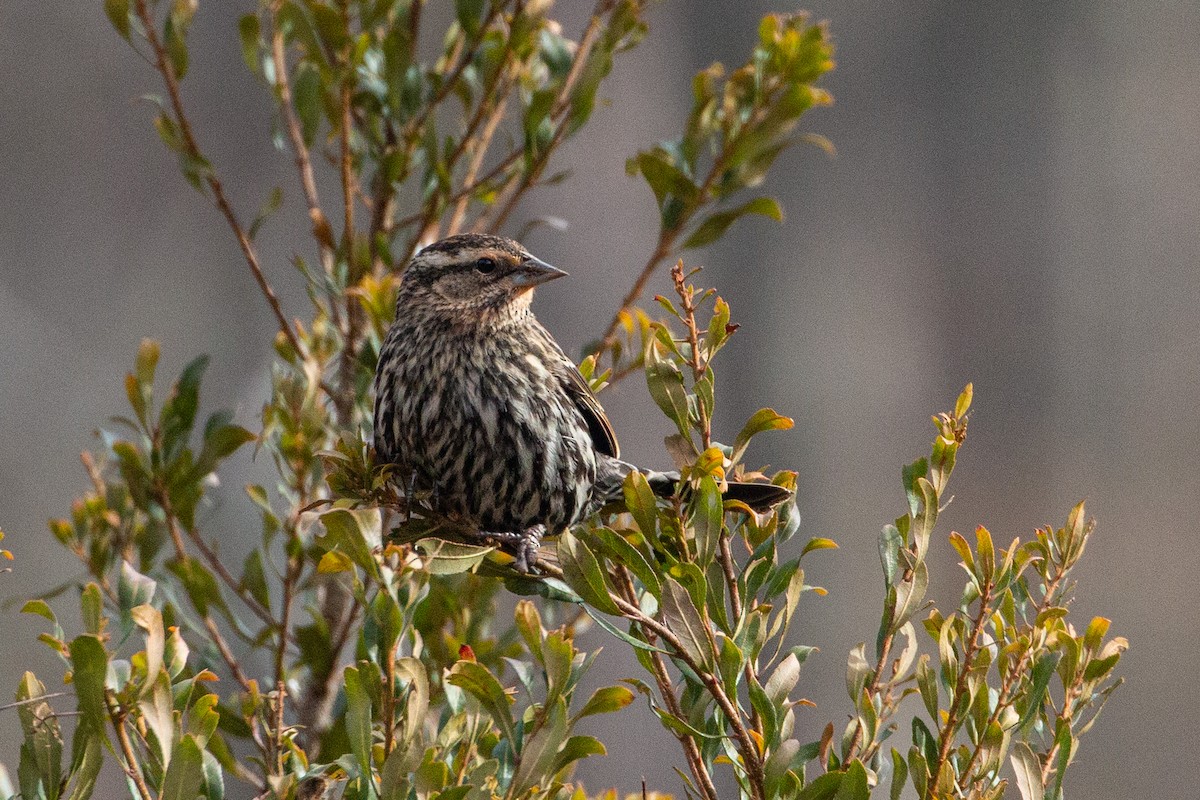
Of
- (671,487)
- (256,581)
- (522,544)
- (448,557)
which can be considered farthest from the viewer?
(256,581)

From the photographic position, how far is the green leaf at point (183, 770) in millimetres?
937

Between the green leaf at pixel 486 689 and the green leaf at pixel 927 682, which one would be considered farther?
the green leaf at pixel 927 682

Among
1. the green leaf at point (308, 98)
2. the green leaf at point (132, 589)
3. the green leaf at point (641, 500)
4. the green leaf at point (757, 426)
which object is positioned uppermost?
the green leaf at point (308, 98)

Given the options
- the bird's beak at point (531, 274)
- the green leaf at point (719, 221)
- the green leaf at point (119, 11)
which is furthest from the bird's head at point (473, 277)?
the green leaf at point (119, 11)

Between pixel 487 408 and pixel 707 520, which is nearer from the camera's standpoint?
pixel 707 520

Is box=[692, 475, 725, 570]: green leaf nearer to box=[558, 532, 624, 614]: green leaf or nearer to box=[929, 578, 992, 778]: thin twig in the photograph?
box=[558, 532, 624, 614]: green leaf

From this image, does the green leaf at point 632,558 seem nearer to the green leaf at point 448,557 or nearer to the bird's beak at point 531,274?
the green leaf at point 448,557

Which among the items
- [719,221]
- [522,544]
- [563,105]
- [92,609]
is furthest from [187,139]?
[92,609]

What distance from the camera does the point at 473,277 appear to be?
179cm

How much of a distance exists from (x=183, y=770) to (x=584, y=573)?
34cm

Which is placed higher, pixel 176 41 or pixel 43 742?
pixel 176 41

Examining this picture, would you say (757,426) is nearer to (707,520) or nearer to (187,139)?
(707,520)

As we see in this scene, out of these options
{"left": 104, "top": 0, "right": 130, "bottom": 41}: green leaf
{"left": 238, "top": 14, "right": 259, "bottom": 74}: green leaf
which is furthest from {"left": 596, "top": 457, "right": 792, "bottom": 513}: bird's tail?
{"left": 104, "top": 0, "right": 130, "bottom": 41}: green leaf

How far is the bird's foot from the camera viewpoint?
1221 mm
